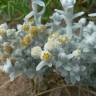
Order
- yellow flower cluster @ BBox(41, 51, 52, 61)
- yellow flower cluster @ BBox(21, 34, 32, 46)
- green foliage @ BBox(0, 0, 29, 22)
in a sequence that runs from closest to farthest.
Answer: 1. yellow flower cluster @ BBox(41, 51, 52, 61)
2. yellow flower cluster @ BBox(21, 34, 32, 46)
3. green foliage @ BBox(0, 0, 29, 22)

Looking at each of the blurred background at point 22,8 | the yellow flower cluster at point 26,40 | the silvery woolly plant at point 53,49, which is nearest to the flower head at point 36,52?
the silvery woolly plant at point 53,49

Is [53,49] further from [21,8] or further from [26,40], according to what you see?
[21,8]

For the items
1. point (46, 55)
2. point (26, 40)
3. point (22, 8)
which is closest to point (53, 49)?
point (46, 55)

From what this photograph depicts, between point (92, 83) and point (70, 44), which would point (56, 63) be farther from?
point (92, 83)

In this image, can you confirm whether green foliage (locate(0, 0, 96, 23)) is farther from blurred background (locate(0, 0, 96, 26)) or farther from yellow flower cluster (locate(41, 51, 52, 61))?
yellow flower cluster (locate(41, 51, 52, 61))

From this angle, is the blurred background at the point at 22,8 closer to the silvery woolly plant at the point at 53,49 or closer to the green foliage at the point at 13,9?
the green foliage at the point at 13,9

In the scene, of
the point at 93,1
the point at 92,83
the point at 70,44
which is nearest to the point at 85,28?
the point at 70,44

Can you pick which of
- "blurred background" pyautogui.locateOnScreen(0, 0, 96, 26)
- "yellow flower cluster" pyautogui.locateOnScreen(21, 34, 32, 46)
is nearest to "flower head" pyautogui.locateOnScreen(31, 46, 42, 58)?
"yellow flower cluster" pyautogui.locateOnScreen(21, 34, 32, 46)
